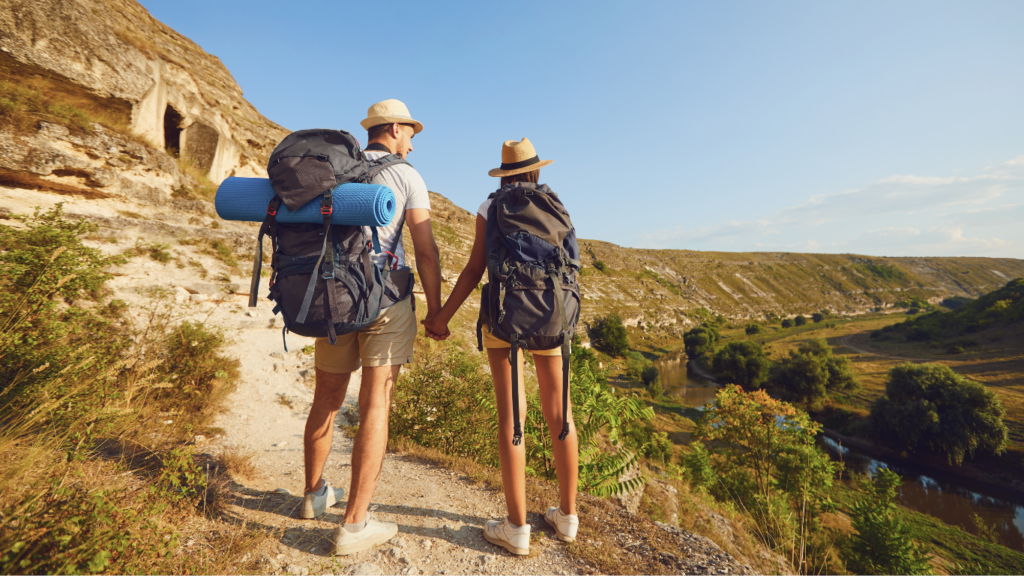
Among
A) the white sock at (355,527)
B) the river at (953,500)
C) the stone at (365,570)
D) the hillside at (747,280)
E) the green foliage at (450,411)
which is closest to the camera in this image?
the stone at (365,570)

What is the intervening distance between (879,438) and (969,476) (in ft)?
17.7

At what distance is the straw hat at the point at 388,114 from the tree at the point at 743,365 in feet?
188

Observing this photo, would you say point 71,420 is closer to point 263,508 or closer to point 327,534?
point 263,508

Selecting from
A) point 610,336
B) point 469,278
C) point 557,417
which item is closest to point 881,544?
point 557,417

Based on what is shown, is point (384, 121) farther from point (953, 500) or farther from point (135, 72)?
point (953, 500)

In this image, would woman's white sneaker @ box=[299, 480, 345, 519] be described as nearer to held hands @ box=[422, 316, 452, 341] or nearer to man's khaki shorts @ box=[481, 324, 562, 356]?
held hands @ box=[422, 316, 452, 341]

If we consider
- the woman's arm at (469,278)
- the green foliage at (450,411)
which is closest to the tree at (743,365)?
the green foliage at (450,411)

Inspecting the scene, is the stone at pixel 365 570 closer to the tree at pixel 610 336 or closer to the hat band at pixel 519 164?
the hat band at pixel 519 164

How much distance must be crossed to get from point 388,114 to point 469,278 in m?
1.27

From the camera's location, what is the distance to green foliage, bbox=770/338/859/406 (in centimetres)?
4106

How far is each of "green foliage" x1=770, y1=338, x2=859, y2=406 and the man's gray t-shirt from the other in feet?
172

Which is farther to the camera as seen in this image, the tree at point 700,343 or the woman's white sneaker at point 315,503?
the tree at point 700,343

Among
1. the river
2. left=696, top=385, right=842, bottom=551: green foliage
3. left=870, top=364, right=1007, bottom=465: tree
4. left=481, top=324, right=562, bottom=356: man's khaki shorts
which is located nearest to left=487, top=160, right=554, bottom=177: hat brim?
left=481, top=324, right=562, bottom=356: man's khaki shorts

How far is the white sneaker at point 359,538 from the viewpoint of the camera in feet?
7.04
